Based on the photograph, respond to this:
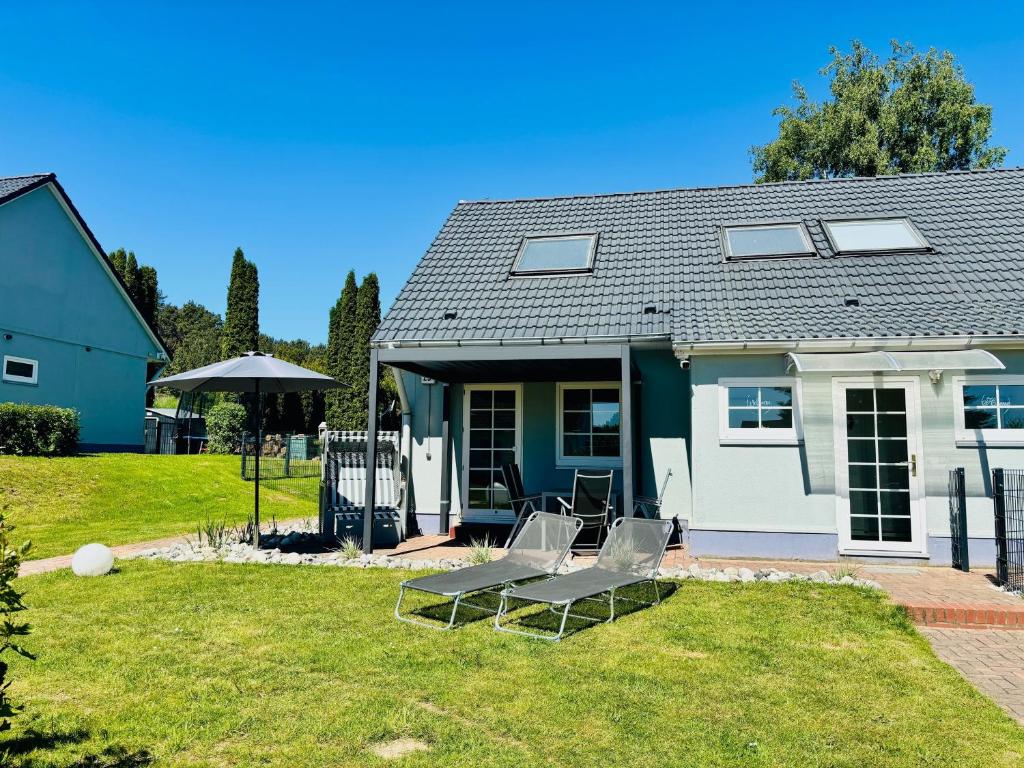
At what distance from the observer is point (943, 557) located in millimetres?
8180

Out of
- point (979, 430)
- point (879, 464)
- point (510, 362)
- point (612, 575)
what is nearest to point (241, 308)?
point (510, 362)

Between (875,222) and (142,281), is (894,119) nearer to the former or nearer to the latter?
(875,222)

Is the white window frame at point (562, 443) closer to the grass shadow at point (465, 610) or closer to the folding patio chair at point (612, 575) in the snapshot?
the folding patio chair at point (612, 575)

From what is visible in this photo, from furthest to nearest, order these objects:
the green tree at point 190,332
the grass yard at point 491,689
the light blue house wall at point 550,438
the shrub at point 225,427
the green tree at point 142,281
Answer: the green tree at point 190,332 < the green tree at point 142,281 < the shrub at point 225,427 < the light blue house wall at point 550,438 < the grass yard at point 491,689

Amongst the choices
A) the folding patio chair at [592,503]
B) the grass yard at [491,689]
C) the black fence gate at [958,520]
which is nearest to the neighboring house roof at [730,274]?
the black fence gate at [958,520]

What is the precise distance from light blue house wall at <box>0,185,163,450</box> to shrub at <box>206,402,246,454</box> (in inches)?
144

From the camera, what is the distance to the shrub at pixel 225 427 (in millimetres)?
25469

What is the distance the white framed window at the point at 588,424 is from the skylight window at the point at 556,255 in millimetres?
1986

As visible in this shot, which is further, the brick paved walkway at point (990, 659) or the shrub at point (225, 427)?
the shrub at point (225, 427)

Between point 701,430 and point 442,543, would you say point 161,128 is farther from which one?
point 701,430

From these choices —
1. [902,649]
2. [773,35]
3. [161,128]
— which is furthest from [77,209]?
[902,649]

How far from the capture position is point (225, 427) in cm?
2548

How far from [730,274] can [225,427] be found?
69.8 feet

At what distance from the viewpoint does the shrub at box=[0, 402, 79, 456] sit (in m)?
14.5
